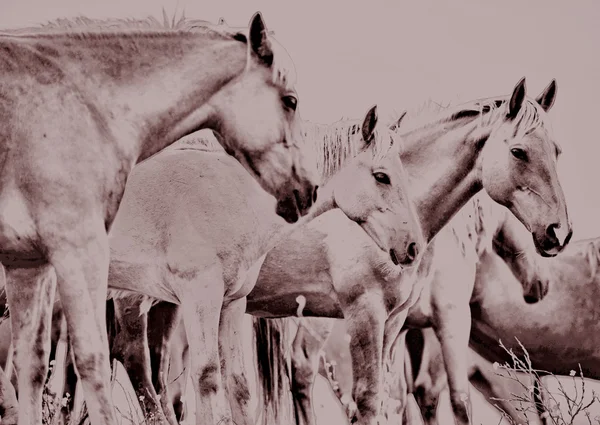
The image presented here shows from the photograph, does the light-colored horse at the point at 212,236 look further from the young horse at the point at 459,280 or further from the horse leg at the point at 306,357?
the horse leg at the point at 306,357

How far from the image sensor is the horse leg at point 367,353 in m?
3.34

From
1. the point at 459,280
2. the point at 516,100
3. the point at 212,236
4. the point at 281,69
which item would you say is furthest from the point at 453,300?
the point at 281,69

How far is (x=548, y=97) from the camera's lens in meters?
3.66

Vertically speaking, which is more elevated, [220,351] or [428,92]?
[428,92]

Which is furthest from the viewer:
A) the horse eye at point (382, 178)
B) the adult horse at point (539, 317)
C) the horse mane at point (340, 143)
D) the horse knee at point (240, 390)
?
the adult horse at point (539, 317)

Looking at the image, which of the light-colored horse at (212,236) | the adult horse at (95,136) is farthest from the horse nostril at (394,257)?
the adult horse at (95,136)

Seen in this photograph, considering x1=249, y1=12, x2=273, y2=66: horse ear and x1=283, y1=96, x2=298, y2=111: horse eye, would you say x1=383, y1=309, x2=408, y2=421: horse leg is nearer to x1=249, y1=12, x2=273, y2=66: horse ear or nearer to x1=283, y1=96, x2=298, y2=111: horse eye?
x1=283, y1=96, x2=298, y2=111: horse eye

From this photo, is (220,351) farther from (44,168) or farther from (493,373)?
(493,373)

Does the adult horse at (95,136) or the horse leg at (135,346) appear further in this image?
the horse leg at (135,346)

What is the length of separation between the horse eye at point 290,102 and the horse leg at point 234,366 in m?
0.66

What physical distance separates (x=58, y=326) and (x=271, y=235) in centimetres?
93

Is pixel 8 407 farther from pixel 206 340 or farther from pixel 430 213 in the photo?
pixel 430 213

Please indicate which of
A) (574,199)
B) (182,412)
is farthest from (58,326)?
(574,199)

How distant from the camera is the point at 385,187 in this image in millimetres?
3361
